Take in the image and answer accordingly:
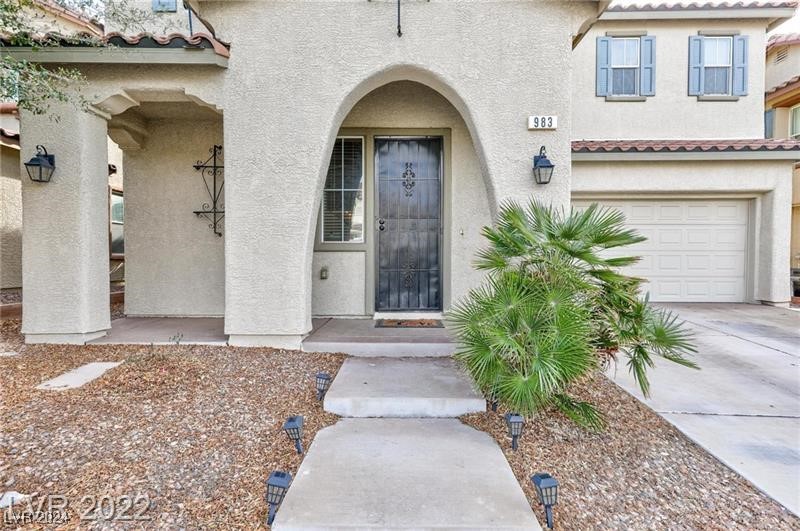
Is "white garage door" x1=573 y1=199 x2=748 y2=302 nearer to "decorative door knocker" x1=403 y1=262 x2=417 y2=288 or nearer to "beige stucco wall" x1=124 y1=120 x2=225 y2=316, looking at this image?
"decorative door knocker" x1=403 y1=262 x2=417 y2=288

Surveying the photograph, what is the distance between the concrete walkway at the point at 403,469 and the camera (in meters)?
2.16

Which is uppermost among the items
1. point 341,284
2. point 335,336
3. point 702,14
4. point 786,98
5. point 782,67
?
point 782,67

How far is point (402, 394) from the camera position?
3.60m

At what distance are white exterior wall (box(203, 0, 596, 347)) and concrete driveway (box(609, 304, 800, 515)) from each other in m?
2.49

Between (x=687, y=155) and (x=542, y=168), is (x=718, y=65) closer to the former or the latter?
(x=687, y=155)

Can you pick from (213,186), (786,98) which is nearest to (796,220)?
(786,98)

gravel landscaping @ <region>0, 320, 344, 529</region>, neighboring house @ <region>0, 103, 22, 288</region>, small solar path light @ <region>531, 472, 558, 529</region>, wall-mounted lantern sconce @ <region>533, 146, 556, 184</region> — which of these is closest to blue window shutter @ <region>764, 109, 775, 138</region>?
wall-mounted lantern sconce @ <region>533, 146, 556, 184</region>

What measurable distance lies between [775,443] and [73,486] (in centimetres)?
505

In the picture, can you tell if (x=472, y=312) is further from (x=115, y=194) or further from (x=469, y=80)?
Answer: (x=115, y=194)

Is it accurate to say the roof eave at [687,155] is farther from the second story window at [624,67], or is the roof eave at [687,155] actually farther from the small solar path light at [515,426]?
the small solar path light at [515,426]

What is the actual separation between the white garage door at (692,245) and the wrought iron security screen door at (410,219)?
3938 mm

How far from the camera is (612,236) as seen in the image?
3223 mm

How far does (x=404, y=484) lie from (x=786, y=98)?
15.2m

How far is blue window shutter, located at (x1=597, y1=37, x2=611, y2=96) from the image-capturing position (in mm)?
8953
